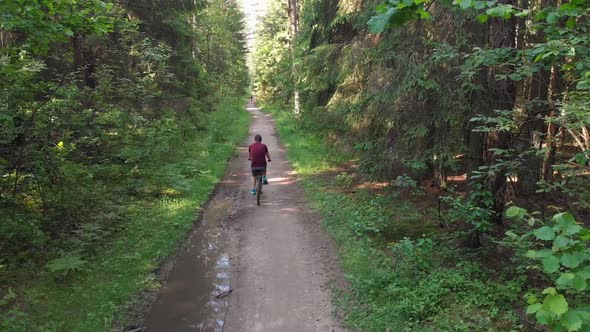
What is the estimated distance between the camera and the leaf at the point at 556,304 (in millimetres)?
2273

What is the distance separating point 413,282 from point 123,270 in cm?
509

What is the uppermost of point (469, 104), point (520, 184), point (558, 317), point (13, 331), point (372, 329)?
point (469, 104)

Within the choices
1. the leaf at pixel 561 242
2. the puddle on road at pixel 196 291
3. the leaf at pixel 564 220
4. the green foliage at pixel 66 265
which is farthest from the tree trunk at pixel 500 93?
the green foliage at pixel 66 265

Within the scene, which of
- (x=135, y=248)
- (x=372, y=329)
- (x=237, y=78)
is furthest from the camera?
(x=237, y=78)

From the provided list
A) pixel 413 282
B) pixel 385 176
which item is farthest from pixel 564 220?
pixel 385 176

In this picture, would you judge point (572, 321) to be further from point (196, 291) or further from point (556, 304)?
point (196, 291)

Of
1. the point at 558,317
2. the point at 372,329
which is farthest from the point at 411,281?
the point at 558,317

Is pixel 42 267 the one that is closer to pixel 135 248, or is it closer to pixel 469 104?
pixel 135 248

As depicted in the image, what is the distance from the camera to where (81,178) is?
9.42m

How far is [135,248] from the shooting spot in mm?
8461

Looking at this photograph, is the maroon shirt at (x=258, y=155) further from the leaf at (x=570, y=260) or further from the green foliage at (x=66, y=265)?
the leaf at (x=570, y=260)

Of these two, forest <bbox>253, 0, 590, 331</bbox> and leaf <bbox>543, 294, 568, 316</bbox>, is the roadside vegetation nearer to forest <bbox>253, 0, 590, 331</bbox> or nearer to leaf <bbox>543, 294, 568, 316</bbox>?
forest <bbox>253, 0, 590, 331</bbox>

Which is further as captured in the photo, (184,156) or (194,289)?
(184,156)

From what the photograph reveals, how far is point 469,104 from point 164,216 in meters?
7.33
